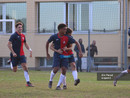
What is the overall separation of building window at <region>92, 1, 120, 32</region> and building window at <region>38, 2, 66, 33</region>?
2.03 m

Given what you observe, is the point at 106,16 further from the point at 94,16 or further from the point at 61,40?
the point at 61,40

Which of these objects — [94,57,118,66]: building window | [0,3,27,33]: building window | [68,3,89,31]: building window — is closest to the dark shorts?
[94,57,118,66]: building window

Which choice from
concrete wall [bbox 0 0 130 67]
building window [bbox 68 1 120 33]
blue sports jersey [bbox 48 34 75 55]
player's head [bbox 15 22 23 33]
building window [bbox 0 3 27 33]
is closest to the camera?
blue sports jersey [bbox 48 34 75 55]

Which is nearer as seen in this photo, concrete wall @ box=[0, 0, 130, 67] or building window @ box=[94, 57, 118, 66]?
building window @ box=[94, 57, 118, 66]

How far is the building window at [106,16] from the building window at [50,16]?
203 cm

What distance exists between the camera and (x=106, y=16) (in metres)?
26.5

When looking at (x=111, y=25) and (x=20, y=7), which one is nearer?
(x=111, y=25)

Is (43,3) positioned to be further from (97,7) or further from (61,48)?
(61,48)

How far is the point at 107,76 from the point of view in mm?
14555

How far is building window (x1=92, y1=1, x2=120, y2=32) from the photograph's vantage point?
26.2 m

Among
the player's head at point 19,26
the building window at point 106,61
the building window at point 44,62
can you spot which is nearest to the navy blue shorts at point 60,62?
the player's head at point 19,26

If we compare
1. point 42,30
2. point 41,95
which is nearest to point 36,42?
point 42,30

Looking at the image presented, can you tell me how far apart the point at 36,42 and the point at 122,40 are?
5.27 meters

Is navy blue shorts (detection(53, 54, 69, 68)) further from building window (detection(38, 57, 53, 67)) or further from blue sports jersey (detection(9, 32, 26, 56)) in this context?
building window (detection(38, 57, 53, 67))
